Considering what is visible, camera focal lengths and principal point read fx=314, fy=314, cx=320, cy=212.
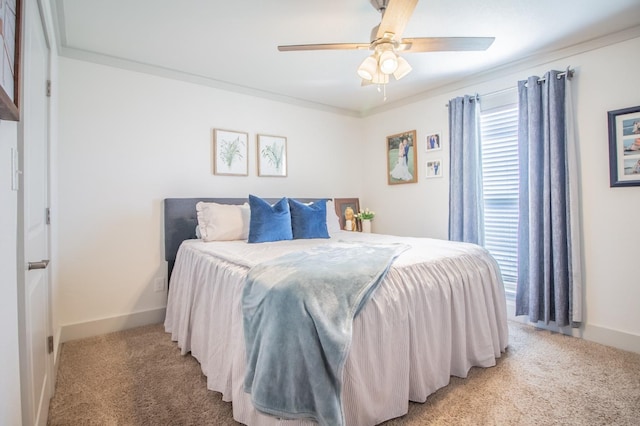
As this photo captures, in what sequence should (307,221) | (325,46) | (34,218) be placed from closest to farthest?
1. (34,218)
2. (325,46)
3. (307,221)

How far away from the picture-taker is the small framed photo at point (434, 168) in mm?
3594

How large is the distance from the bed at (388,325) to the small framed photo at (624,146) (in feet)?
4.00

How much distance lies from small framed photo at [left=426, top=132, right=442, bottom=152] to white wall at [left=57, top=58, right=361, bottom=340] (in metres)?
2.04

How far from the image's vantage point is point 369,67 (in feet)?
6.24

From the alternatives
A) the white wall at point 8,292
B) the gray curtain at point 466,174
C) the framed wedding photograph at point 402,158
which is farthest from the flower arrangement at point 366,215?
the white wall at point 8,292

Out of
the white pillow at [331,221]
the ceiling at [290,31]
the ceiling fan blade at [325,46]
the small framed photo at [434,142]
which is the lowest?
the white pillow at [331,221]

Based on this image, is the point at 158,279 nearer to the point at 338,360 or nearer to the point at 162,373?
the point at 162,373

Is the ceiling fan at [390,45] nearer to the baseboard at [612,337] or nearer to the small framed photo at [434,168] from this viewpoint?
the small framed photo at [434,168]

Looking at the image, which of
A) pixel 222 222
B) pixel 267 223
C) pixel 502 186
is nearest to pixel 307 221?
pixel 267 223

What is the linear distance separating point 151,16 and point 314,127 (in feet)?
7.28

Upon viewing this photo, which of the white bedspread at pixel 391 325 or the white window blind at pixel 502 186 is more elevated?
the white window blind at pixel 502 186

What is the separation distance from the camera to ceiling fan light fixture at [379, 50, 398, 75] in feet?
5.87

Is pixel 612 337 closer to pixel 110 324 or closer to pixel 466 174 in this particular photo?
pixel 466 174

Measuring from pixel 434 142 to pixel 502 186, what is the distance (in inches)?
35.2
